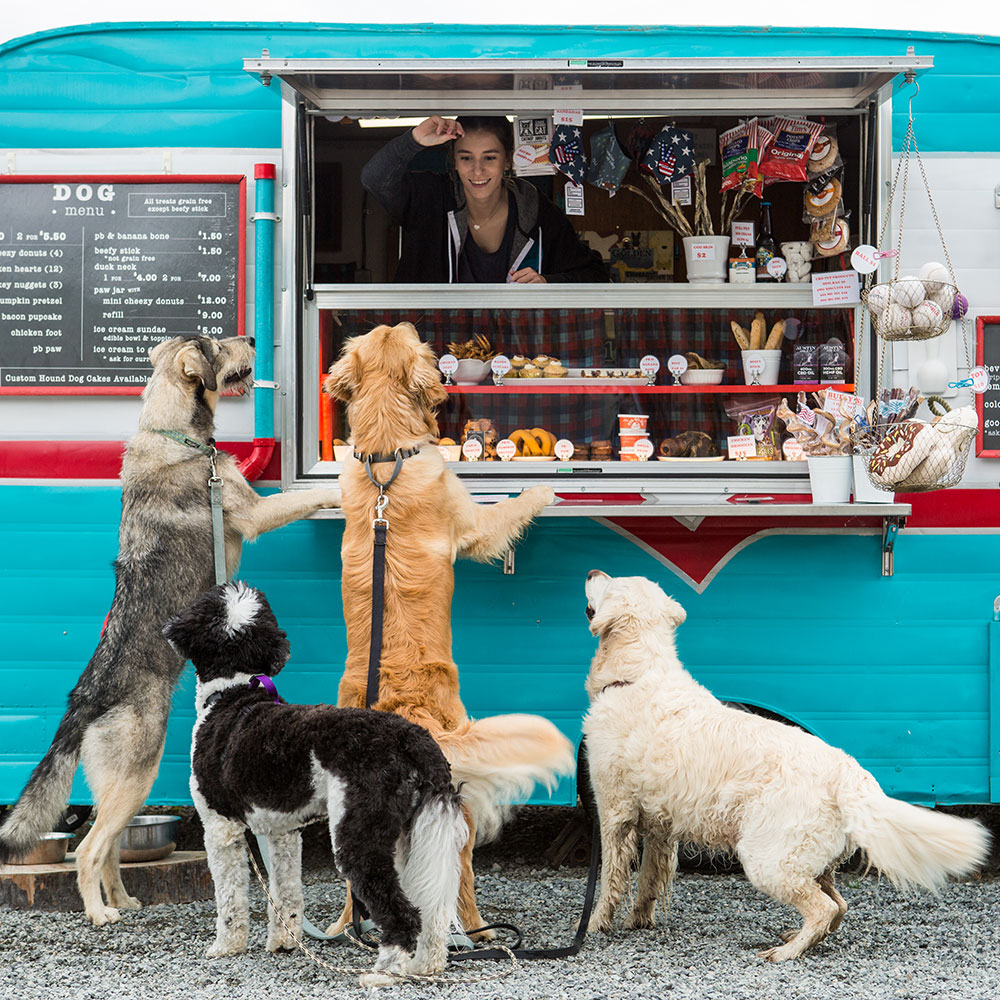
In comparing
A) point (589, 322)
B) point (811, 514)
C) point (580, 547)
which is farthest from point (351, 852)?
point (589, 322)

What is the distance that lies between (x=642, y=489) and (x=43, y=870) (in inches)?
114

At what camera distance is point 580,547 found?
15.1 ft

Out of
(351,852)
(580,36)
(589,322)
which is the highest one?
(580,36)

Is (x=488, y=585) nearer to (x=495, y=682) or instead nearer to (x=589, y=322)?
(x=495, y=682)

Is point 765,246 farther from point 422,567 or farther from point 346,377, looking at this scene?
point 422,567

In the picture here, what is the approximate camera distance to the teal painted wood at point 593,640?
180 inches

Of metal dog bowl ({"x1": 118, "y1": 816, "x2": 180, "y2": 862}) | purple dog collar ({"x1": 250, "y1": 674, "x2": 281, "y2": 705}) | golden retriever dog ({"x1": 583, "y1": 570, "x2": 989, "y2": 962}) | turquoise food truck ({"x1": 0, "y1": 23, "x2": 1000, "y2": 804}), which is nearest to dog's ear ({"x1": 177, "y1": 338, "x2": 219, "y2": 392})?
turquoise food truck ({"x1": 0, "y1": 23, "x2": 1000, "y2": 804})

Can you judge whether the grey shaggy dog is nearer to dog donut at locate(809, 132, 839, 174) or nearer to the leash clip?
the leash clip

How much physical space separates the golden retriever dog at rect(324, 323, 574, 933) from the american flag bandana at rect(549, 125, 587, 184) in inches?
48.1

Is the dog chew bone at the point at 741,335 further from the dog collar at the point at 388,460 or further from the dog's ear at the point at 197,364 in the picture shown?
the dog's ear at the point at 197,364

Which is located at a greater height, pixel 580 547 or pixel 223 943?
pixel 580 547

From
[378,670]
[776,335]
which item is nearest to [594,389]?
[776,335]

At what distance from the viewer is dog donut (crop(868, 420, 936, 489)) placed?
13.2 ft

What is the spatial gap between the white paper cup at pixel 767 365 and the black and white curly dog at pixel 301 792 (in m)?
2.37
